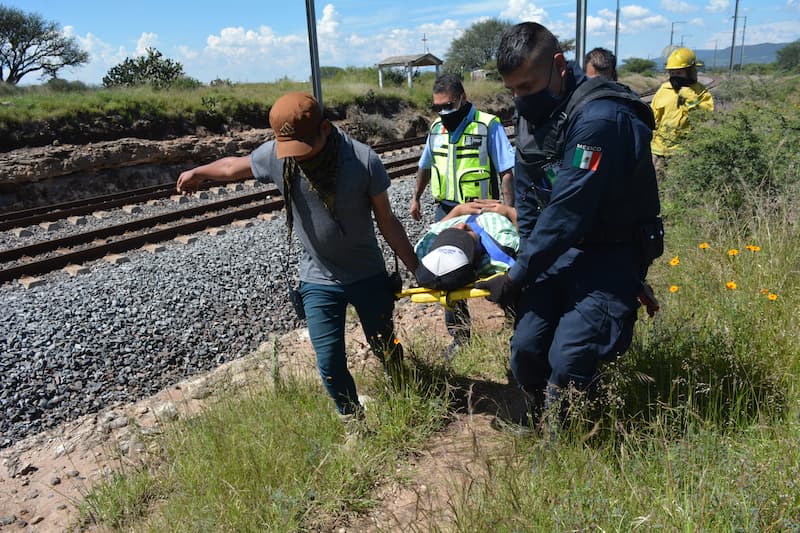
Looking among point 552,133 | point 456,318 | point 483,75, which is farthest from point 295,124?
point 483,75

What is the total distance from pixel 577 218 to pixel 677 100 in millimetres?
5389

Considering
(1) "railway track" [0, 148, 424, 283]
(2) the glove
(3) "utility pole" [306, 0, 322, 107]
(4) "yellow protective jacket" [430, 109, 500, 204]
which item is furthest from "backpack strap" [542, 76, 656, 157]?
(1) "railway track" [0, 148, 424, 283]

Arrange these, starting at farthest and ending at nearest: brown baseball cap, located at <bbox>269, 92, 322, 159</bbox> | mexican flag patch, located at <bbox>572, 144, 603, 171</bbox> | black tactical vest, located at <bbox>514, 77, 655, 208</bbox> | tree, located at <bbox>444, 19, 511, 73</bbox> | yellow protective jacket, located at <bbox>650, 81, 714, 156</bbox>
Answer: tree, located at <bbox>444, 19, 511, 73</bbox> → yellow protective jacket, located at <bbox>650, 81, 714, 156</bbox> → brown baseball cap, located at <bbox>269, 92, 322, 159</bbox> → black tactical vest, located at <bbox>514, 77, 655, 208</bbox> → mexican flag patch, located at <bbox>572, 144, 603, 171</bbox>

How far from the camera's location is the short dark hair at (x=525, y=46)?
8.96ft

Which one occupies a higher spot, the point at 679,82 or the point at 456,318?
the point at 679,82

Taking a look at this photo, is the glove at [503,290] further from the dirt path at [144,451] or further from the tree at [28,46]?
the tree at [28,46]

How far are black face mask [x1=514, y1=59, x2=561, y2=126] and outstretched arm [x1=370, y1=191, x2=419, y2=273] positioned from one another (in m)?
0.84

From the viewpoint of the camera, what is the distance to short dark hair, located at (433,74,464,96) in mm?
4645

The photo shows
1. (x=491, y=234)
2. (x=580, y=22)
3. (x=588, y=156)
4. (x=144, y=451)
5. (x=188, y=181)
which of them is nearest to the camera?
(x=588, y=156)

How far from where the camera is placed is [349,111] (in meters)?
26.7

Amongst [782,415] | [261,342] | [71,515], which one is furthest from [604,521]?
[261,342]

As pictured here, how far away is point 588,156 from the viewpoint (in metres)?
2.57

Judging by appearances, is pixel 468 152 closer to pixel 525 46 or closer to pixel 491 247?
pixel 491 247

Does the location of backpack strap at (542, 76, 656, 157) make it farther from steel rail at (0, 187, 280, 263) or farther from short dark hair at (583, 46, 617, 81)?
steel rail at (0, 187, 280, 263)
